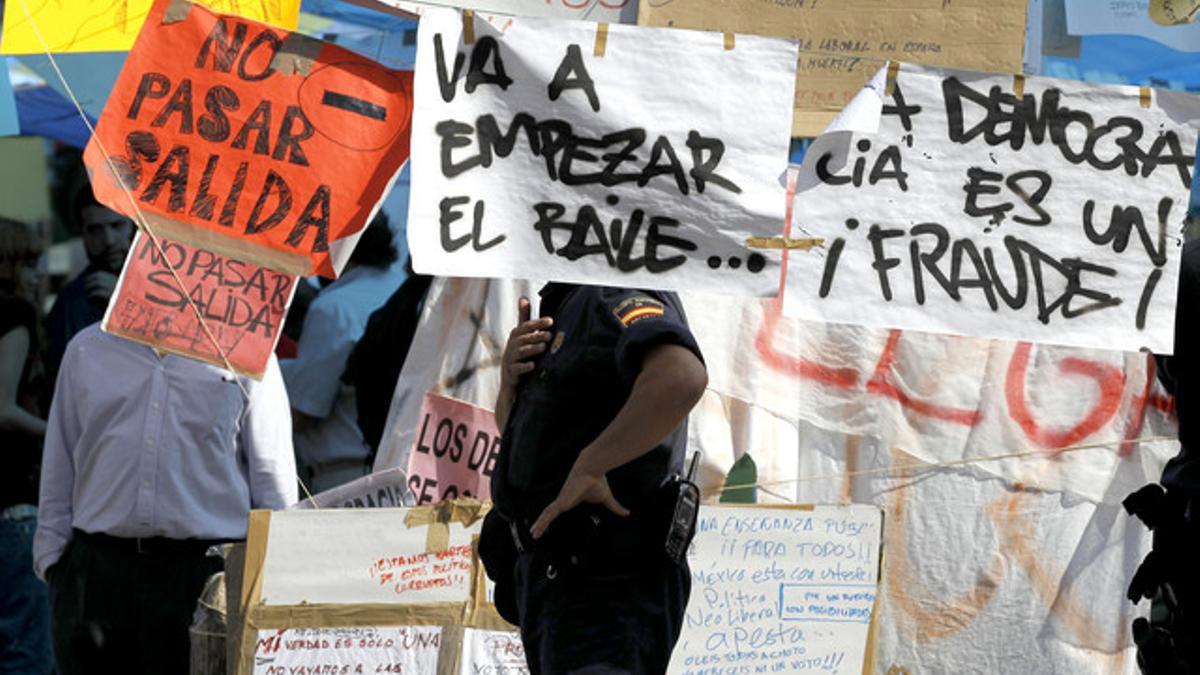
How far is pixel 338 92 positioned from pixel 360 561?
1728 millimetres

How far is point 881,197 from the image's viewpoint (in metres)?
4.29

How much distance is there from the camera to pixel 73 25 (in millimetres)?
4922

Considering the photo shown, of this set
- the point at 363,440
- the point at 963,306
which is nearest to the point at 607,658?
the point at 963,306

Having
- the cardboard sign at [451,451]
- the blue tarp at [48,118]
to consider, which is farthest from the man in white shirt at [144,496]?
the blue tarp at [48,118]

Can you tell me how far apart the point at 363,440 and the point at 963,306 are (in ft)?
11.3

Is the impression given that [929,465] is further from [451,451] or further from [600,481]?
[600,481]

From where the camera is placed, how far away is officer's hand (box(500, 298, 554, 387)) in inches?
167

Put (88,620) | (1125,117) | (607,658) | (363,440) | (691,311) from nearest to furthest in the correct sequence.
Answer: (607,658) → (1125,117) → (88,620) → (691,311) → (363,440)

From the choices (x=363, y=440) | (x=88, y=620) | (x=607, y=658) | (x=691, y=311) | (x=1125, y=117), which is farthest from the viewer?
(x=363, y=440)

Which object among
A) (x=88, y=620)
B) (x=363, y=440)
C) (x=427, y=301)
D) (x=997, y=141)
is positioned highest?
(x=997, y=141)

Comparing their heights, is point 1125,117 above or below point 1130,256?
above

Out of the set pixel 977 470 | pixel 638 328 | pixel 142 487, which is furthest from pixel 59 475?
pixel 977 470

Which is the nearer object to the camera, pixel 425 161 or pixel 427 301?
pixel 425 161

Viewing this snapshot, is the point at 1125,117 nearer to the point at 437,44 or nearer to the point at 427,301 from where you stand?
the point at 437,44
